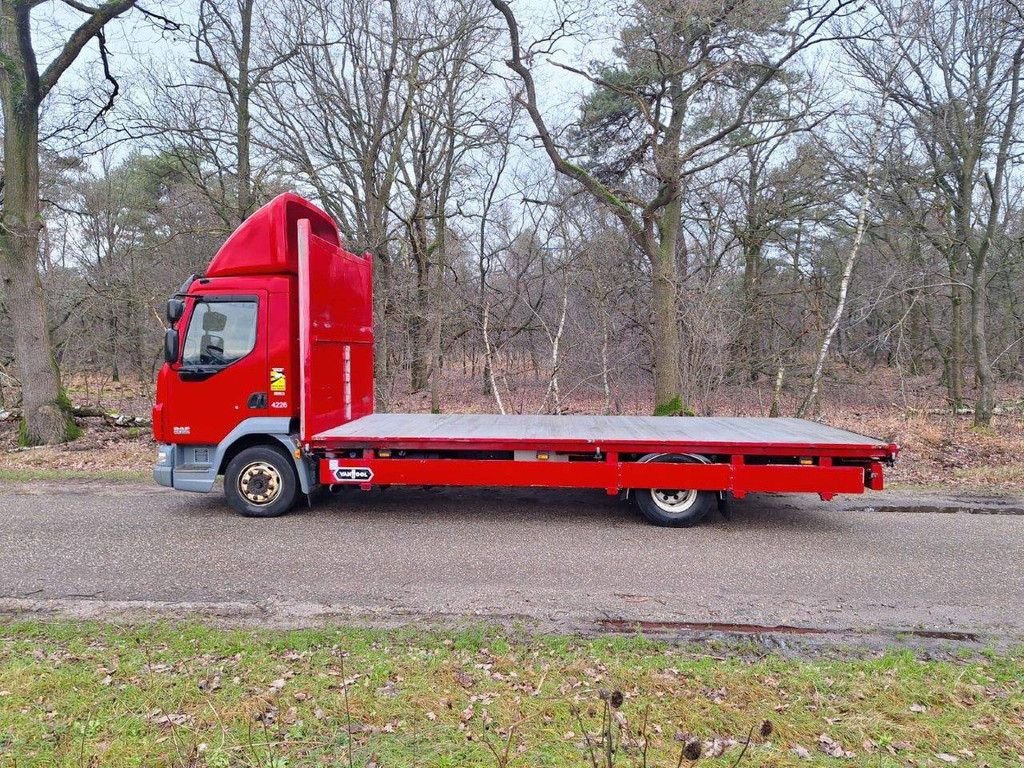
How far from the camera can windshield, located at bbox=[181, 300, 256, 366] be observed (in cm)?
670

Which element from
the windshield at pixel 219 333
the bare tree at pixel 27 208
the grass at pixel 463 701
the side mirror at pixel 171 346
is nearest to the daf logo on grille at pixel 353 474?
the windshield at pixel 219 333

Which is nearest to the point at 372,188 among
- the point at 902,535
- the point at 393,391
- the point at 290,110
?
the point at 290,110

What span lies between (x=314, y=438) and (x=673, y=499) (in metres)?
3.92

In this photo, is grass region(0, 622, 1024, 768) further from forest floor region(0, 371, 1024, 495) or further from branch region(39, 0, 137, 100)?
branch region(39, 0, 137, 100)

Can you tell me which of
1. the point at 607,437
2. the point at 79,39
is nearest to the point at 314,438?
the point at 607,437

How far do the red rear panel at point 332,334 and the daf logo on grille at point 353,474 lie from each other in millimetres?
521

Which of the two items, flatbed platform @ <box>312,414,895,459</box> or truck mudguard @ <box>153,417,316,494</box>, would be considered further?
truck mudguard @ <box>153,417,316,494</box>

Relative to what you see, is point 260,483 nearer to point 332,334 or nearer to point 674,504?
point 332,334

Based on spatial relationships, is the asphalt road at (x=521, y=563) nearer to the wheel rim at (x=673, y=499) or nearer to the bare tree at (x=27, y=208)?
the wheel rim at (x=673, y=499)

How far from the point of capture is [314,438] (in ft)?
21.4

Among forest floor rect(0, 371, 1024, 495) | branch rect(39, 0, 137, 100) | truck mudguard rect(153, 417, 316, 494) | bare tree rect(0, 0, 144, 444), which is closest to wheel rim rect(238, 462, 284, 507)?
truck mudguard rect(153, 417, 316, 494)

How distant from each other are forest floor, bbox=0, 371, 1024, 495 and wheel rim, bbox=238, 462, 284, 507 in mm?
3163

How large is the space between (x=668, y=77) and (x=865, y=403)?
425 inches

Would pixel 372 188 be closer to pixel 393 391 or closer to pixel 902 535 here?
pixel 393 391
